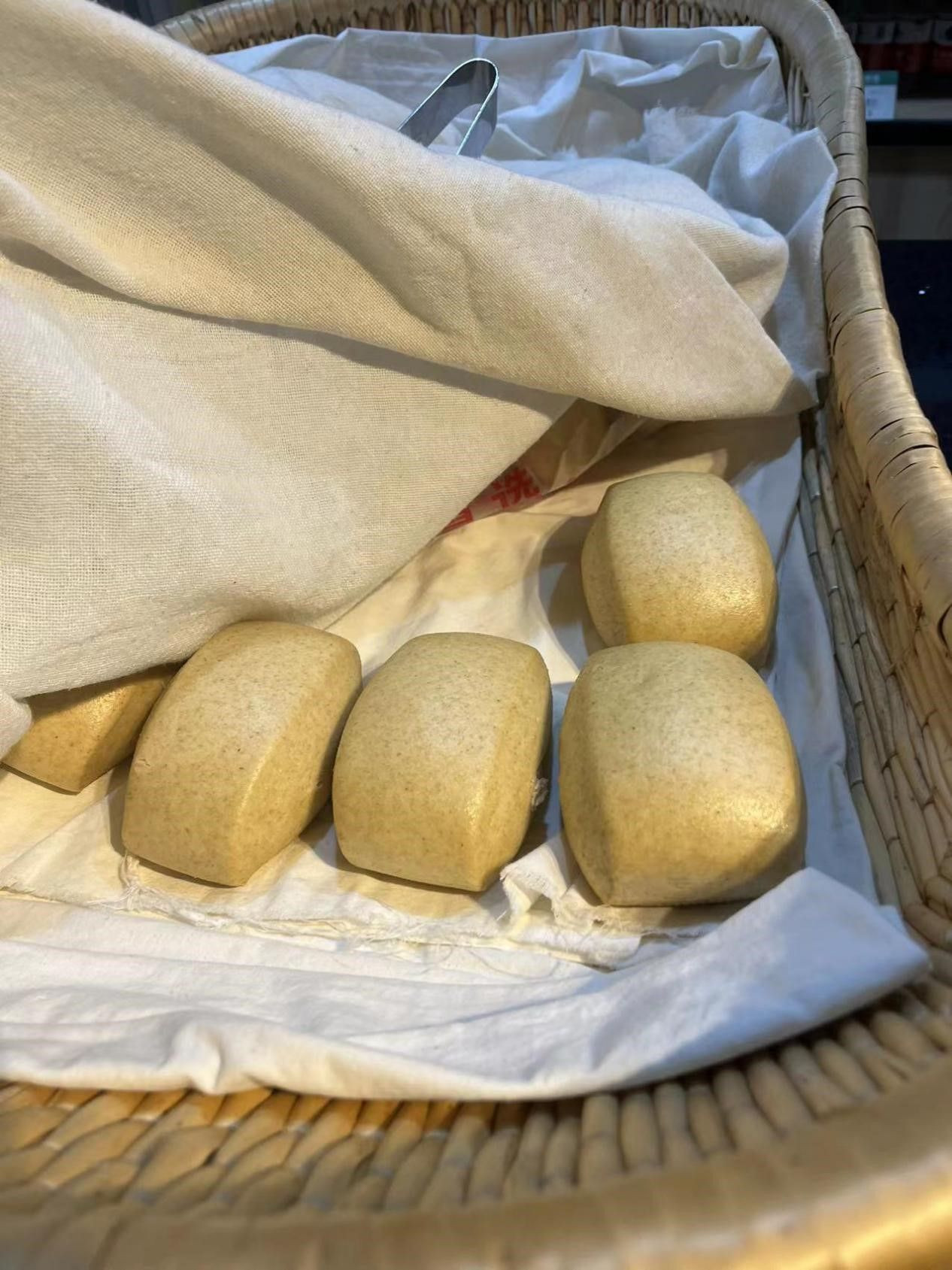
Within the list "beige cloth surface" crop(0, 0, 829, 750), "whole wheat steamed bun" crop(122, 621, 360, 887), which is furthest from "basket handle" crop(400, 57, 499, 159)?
"whole wheat steamed bun" crop(122, 621, 360, 887)

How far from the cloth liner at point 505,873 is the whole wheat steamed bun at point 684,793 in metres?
0.03

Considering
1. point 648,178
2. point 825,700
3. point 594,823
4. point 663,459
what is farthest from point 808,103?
point 594,823

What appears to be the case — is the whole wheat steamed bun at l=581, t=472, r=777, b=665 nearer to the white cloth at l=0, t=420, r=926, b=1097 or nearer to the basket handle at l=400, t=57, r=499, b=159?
the white cloth at l=0, t=420, r=926, b=1097

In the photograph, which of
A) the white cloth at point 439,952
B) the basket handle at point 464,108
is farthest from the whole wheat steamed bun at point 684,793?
the basket handle at point 464,108

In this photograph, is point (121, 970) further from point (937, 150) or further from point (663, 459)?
point (937, 150)

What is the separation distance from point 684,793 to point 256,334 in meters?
0.41

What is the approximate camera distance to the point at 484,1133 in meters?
0.43

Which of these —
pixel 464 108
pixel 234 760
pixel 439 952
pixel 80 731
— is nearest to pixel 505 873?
pixel 439 952

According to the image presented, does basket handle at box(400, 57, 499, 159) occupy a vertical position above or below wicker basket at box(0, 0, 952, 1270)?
above

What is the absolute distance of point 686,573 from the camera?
0.69 meters

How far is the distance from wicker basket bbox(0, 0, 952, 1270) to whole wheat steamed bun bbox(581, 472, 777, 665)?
8cm

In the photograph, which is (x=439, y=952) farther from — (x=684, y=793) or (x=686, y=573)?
(x=686, y=573)

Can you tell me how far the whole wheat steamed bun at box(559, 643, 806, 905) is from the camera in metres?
0.54

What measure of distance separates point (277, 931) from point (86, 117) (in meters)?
0.50
